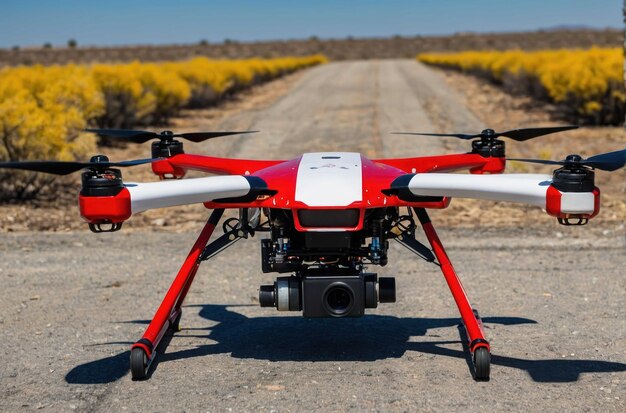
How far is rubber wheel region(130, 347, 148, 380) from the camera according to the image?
193 inches

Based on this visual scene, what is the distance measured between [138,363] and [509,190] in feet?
7.54

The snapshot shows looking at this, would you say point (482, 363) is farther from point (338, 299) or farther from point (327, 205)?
point (327, 205)

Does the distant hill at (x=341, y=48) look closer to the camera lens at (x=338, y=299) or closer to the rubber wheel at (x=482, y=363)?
the camera lens at (x=338, y=299)

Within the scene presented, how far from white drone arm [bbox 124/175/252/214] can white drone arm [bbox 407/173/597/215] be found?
95cm

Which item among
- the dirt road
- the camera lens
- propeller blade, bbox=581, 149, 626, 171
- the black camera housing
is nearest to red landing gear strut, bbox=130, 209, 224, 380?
the dirt road

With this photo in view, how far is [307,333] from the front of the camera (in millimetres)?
5988

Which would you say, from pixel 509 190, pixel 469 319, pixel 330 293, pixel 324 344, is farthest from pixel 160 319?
pixel 509 190

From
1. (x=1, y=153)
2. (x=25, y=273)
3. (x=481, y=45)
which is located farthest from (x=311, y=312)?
(x=481, y=45)

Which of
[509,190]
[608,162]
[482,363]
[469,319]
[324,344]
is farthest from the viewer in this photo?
[324,344]

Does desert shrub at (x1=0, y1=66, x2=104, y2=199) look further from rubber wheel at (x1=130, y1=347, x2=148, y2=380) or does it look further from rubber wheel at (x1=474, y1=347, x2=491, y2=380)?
rubber wheel at (x1=474, y1=347, x2=491, y2=380)

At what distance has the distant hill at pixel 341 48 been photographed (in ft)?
373

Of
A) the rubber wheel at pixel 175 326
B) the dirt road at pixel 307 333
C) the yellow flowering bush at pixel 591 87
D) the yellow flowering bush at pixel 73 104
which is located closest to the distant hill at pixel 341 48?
the yellow flowering bush at pixel 73 104

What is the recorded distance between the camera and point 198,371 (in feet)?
16.9

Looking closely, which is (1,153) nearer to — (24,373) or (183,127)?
(24,373)
